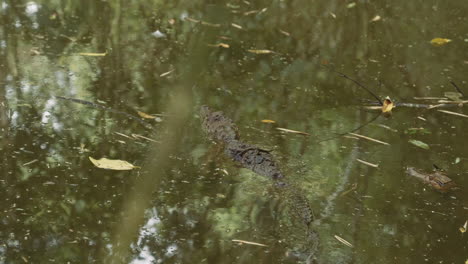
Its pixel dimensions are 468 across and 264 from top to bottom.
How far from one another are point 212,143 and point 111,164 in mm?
610

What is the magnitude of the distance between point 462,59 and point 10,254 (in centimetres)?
381

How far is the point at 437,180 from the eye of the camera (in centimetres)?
346

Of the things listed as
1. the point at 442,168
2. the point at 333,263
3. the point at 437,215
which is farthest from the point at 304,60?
the point at 333,263

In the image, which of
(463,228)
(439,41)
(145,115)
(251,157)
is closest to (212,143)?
(251,157)

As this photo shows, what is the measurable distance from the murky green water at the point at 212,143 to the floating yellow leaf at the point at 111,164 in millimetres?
33

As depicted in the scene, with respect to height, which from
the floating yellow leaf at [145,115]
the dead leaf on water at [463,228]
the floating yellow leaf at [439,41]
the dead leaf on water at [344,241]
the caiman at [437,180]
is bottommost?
the floating yellow leaf at [439,41]

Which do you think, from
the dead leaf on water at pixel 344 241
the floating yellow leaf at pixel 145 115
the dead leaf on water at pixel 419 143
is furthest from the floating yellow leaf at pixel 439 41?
the dead leaf on water at pixel 344 241

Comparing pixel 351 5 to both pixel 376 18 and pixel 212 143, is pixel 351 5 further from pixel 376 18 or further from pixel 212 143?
pixel 212 143

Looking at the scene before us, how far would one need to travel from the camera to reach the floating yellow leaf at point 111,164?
3.24 metres

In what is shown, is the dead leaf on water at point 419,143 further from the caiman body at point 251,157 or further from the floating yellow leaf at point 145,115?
the floating yellow leaf at point 145,115

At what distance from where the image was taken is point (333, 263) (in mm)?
2820

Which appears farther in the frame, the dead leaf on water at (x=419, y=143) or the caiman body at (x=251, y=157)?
the dead leaf on water at (x=419, y=143)

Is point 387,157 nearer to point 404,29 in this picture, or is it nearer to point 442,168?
point 442,168

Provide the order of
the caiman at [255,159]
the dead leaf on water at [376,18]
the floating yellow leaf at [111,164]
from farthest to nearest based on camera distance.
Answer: the dead leaf on water at [376,18], the floating yellow leaf at [111,164], the caiman at [255,159]
